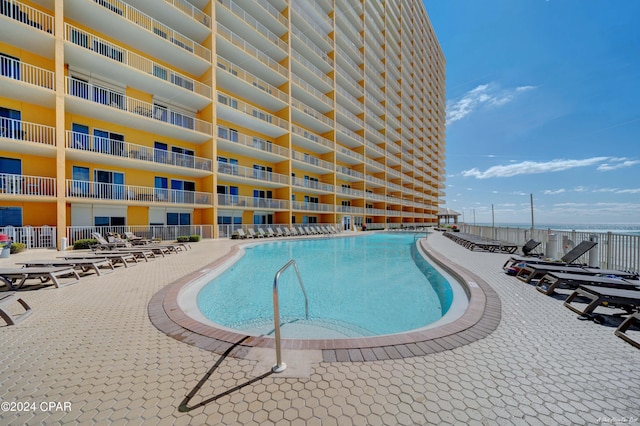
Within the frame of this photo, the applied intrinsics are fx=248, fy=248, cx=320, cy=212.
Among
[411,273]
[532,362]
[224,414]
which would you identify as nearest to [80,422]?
[224,414]

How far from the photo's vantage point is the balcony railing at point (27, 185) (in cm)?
1093

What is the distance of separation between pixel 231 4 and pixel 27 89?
1428 centimetres

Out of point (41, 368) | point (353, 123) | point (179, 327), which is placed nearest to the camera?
point (41, 368)

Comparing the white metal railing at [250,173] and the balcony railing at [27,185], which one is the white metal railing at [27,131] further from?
the white metal railing at [250,173]

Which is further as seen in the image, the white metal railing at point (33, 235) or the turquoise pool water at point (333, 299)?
the white metal railing at point (33, 235)

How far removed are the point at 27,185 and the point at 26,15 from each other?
8076mm

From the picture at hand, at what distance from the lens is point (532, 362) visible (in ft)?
8.59

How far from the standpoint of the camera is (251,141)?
2105 cm

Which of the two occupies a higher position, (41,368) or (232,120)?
(232,120)

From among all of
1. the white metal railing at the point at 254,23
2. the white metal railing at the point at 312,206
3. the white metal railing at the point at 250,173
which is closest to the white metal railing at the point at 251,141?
the white metal railing at the point at 250,173

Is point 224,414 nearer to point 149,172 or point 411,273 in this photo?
point 411,273

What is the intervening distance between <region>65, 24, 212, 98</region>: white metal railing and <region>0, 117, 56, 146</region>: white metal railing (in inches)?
184

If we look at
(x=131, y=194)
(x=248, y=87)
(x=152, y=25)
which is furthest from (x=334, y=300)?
(x=152, y=25)

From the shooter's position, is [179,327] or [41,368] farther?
[179,327]
